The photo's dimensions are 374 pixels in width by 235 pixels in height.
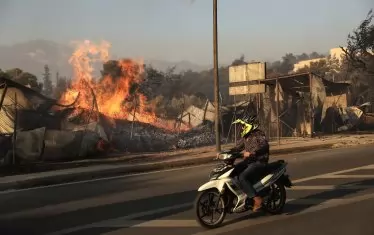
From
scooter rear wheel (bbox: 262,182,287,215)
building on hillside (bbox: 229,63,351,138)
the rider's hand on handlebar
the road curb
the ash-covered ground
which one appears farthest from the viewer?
building on hillside (bbox: 229,63,351,138)

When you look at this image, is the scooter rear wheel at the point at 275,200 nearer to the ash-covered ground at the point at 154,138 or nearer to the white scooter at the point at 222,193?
the white scooter at the point at 222,193

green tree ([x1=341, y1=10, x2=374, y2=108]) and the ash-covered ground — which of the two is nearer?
the ash-covered ground

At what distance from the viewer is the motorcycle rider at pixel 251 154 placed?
7.27 metres

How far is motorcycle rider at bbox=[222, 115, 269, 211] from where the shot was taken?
7.27 metres

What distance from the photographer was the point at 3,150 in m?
16.2

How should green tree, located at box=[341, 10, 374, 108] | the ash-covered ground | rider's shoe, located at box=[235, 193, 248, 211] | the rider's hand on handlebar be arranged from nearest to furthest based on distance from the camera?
rider's shoe, located at box=[235, 193, 248, 211] → the rider's hand on handlebar → the ash-covered ground → green tree, located at box=[341, 10, 374, 108]

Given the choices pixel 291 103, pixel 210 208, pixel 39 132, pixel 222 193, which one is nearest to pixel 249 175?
pixel 222 193

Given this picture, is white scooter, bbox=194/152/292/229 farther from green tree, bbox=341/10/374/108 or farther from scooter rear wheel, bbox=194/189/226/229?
green tree, bbox=341/10/374/108

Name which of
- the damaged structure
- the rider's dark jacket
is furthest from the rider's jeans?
the damaged structure

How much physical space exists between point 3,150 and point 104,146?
418cm

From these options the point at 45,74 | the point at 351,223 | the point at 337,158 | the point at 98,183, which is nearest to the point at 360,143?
the point at 337,158

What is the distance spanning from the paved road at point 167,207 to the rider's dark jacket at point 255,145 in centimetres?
95

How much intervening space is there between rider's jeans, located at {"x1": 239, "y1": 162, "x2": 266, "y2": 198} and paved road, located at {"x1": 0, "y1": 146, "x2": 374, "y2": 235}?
45 centimetres

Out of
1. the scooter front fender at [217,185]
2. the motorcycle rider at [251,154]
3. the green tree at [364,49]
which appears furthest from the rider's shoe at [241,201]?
the green tree at [364,49]
